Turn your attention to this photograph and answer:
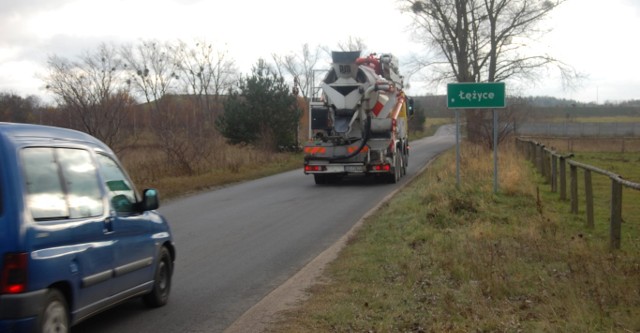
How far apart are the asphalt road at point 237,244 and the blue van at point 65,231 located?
0.50 metres

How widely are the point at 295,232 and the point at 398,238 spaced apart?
8.32 ft

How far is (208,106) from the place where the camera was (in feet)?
237

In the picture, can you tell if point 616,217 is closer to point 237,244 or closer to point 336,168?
point 237,244

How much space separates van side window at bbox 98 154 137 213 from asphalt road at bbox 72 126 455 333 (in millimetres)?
1134

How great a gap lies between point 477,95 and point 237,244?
25.7 ft

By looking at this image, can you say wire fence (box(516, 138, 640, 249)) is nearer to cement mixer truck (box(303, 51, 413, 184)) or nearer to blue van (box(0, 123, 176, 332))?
cement mixer truck (box(303, 51, 413, 184))

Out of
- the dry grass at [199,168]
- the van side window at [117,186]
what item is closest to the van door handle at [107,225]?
the van side window at [117,186]

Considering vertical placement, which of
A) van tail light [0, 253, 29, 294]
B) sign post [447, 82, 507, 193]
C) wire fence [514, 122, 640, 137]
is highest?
sign post [447, 82, 507, 193]

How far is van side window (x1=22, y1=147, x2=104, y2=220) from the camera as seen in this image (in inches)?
197

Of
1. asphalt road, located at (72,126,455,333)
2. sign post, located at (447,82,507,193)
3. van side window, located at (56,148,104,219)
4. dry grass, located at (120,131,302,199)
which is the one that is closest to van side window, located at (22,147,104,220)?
van side window, located at (56,148,104,219)

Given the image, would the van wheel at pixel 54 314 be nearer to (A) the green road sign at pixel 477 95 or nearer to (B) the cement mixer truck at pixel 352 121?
(A) the green road sign at pixel 477 95

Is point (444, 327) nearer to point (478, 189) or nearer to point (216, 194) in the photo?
point (478, 189)

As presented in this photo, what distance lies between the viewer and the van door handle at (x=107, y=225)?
19.1ft

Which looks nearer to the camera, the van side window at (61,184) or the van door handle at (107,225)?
the van side window at (61,184)
